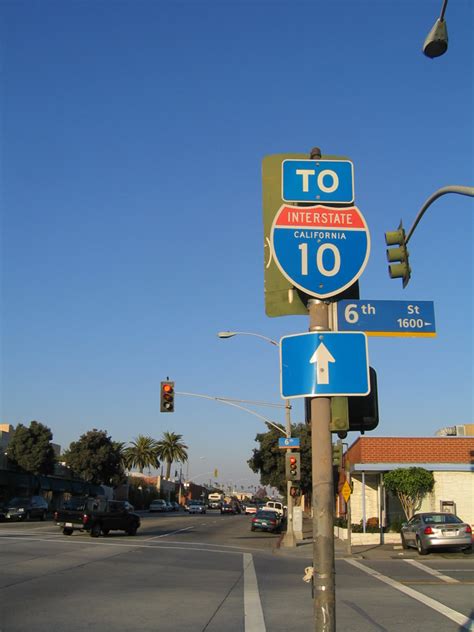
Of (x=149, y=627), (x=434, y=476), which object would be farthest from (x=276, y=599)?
(x=434, y=476)

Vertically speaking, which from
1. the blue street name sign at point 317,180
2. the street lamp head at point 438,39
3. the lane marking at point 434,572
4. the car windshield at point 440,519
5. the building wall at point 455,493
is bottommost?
the lane marking at point 434,572

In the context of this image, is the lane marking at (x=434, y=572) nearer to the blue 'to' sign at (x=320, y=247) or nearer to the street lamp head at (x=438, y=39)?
the street lamp head at (x=438, y=39)

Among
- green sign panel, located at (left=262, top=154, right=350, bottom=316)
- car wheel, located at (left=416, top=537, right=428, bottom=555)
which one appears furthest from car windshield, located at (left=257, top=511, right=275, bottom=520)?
green sign panel, located at (left=262, top=154, right=350, bottom=316)

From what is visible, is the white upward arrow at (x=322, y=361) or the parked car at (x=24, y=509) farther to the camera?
the parked car at (x=24, y=509)

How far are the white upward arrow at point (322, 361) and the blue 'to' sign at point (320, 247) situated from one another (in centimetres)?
43

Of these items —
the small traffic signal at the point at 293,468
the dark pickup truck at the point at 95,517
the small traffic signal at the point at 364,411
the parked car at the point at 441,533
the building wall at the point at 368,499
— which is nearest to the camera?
the small traffic signal at the point at 364,411

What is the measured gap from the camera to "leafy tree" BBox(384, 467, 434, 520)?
29.7 m

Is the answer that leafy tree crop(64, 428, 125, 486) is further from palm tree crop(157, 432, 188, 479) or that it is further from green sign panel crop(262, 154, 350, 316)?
green sign panel crop(262, 154, 350, 316)

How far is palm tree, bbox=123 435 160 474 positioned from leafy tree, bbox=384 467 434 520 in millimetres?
62115

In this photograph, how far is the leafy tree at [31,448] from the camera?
174ft

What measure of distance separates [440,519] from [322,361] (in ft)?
70.6

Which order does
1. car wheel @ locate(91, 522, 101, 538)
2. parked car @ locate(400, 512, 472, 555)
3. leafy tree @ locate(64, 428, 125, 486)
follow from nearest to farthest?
parked car @ locate(400, 512, 472, 555) → car wheel @ locate(91, 522, 101, 538) → leafy tree @ locate(64, 428, 125, 486)

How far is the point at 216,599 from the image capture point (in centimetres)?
1188

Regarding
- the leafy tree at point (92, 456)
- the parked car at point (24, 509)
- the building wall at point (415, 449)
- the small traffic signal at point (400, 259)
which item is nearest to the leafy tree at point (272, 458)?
the leafy tree at point (92, 456)
